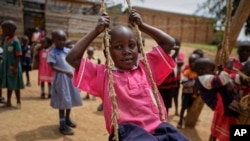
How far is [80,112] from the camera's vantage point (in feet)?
19.4

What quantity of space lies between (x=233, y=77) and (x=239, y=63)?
0.38 meters

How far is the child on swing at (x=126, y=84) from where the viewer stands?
6.59 feet

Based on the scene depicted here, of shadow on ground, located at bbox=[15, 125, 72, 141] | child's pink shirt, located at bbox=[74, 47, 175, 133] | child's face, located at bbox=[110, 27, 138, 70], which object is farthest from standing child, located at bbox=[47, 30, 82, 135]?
child's face, located at bbox=[110, 27, 138, 70]

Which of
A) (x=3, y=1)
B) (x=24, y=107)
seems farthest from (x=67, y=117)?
(x=3, y=1)

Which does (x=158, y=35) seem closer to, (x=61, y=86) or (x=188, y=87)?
(x=61, y=86)

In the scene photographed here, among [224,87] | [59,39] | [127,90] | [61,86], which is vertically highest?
[59,39]

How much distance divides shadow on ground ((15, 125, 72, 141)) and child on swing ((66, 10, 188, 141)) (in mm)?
2371

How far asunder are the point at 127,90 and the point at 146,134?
0.36m

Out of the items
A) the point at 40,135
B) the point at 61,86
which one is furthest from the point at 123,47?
the point at 40,135

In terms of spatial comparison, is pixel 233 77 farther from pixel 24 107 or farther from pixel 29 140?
pixel 24 107

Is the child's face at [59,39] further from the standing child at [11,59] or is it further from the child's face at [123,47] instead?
the child's face at [123,47]

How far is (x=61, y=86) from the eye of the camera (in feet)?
14.6

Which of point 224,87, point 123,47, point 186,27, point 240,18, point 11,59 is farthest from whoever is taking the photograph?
point 186,27

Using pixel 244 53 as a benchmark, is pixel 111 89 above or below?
below
